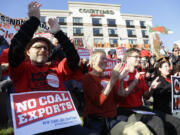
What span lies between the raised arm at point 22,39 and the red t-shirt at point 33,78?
4.3 inches

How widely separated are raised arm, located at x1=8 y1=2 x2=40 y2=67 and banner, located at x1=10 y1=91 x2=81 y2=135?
1.37 feet

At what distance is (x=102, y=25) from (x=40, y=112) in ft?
118

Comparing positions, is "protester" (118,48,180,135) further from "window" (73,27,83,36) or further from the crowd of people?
"window" (73,27,83,36)

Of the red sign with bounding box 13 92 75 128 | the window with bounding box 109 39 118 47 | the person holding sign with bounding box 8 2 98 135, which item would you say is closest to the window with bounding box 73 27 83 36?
the window with bounding box 109 39 118 47

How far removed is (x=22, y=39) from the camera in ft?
5.98

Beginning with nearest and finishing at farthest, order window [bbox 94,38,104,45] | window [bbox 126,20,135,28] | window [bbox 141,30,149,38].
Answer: window [bbox 94,38,104,45] → window [bbox 126,20,135,28] → window [bbox 141,30,149,38]

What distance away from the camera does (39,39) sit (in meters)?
2.14

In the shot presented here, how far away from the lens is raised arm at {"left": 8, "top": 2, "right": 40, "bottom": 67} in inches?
69.2

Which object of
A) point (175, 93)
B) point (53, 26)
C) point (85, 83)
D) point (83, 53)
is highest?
point (53, 26)

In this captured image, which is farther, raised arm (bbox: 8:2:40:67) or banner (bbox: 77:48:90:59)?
banner (bbox: 77:48:90:59)

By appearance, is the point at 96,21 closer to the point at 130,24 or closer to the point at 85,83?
the point at 130,24

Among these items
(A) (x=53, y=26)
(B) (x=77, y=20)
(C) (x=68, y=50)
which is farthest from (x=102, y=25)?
(C) (x=68, y=50)

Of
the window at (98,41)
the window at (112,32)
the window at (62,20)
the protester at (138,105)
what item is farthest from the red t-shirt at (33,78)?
the window at (112,32)

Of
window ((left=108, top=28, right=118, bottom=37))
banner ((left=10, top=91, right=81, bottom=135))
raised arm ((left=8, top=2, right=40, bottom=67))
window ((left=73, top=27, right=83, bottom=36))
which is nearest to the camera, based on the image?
banner ((left=10, top=91, right=81, bottom=135))
